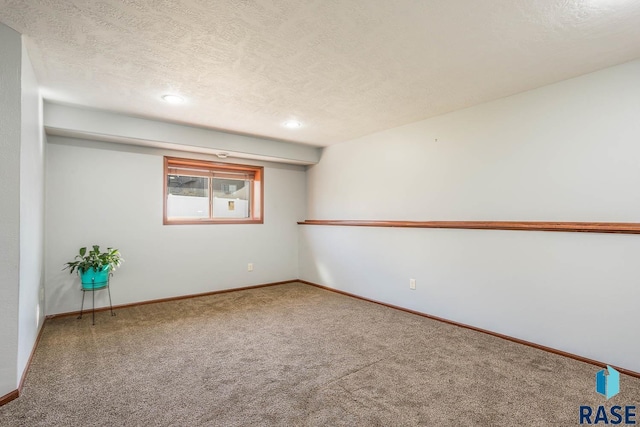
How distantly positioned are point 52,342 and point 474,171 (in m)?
4.28

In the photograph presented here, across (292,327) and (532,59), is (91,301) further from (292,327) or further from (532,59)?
(532,59)

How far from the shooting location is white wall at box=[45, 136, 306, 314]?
141 inches

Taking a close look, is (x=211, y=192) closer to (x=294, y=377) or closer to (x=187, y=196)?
(x=187, y=196)

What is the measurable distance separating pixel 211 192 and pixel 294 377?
11.0ft

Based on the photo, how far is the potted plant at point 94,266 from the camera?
3.38 metres

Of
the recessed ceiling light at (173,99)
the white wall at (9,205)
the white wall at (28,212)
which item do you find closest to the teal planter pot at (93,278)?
the white wall at (28,212)

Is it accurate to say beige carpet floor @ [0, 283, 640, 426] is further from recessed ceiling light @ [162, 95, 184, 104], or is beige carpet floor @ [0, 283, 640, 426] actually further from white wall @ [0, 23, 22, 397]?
recessed ceiling light @ [162, 95, 184, 104]

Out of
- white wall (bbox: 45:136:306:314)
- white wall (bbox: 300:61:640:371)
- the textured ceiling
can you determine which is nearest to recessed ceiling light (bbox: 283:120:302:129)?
the textured ceiling

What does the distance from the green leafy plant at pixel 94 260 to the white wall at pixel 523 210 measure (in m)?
2.96

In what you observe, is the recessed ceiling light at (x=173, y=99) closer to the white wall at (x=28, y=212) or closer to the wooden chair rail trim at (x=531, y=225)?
the white wall at (x=28, y=212)

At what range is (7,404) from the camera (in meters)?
1.86

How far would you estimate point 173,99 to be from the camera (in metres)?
3.07

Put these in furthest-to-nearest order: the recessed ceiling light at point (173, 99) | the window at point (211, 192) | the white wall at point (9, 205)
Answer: the window at point (211, 192), the recessed ceiling light at point (173, 99), the white wall at point (9, 205)
